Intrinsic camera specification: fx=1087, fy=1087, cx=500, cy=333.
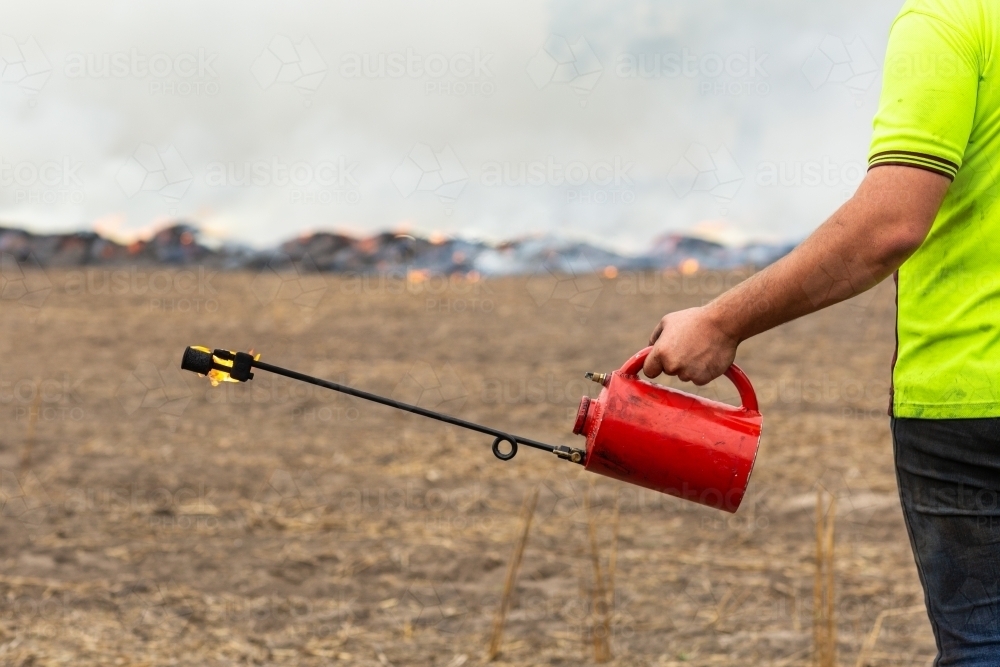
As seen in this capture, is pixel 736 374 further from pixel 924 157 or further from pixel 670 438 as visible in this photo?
pixel 924 157

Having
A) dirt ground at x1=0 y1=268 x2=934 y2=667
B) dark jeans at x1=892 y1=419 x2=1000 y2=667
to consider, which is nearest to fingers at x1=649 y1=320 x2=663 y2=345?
dark jeans at x1=892 y1=419 x2=1000 y2=667

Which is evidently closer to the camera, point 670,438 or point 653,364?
point 653,364

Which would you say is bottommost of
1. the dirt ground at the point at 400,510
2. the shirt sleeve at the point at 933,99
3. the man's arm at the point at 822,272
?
the dirt ground at the point at 400,510

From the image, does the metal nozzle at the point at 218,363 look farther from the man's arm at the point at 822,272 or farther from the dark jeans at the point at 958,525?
the dark jeans at the point at 958,525

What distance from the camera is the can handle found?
218 cm

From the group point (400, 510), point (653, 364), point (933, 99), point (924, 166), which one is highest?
point (933, 99)

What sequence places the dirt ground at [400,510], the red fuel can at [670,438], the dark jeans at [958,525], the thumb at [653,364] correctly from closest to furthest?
the dark jeans at [958,525] → the thumb at [653,364] → the red fuel can at [670,438] → the dirt ground at [400,510]

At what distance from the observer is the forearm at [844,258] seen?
70.7 inches

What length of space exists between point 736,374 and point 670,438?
0.20 metres

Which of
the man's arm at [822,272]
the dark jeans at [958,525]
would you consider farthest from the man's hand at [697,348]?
the dark jeans at [958,525]

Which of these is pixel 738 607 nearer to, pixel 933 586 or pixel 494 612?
pixel 494 612

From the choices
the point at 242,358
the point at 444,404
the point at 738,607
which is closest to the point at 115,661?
the point at 242,358

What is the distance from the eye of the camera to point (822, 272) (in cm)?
187

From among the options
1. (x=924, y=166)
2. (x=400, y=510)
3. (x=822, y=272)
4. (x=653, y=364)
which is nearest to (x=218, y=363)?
(x=653, y=364)
